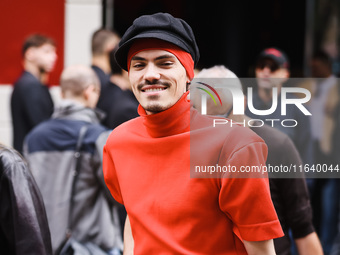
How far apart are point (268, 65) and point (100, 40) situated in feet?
7.99

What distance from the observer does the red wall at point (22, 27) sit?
7.58 m

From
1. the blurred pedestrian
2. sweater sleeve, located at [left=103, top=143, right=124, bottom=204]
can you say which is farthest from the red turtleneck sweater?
the blurred pedestrian

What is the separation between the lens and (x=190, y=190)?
2.26m

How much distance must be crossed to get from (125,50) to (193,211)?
0.72m

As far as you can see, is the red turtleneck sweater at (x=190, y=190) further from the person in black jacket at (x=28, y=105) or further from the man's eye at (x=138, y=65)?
the person in black jacket at (x=28, y=105)

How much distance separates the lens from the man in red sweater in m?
2.21

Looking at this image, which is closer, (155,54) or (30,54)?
(155,54)

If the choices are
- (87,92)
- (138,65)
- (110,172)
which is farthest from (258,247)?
(87,92)

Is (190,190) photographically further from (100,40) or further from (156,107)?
(100,40)

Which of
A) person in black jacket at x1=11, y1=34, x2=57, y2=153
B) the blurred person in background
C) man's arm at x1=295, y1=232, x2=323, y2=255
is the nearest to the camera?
the blurred person in background

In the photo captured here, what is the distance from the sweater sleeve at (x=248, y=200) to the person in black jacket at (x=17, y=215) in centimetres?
78

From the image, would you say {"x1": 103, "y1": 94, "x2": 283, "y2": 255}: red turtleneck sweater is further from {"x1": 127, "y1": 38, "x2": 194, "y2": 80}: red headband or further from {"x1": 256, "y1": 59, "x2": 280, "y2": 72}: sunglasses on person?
{"x1": 256, "y1": 59, "x2": 280, "y2": 72}: sunglasses on person

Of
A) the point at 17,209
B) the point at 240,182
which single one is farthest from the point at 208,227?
the point at 17,209

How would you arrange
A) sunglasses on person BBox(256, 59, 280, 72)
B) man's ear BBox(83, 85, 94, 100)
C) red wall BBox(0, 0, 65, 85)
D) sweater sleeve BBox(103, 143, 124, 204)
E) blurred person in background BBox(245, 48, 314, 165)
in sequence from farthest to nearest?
1. red wall BBox(0, 0, 65, 85)
2. man's ear BBox(83, 85, 94, 100)
3. sunglasses on person BBox(256, 59, 280, 72)
4. blurred person in background BBox(245, 48, 314, 165)
5. sweater sleeve BBox(103, 143, 124, 204)
